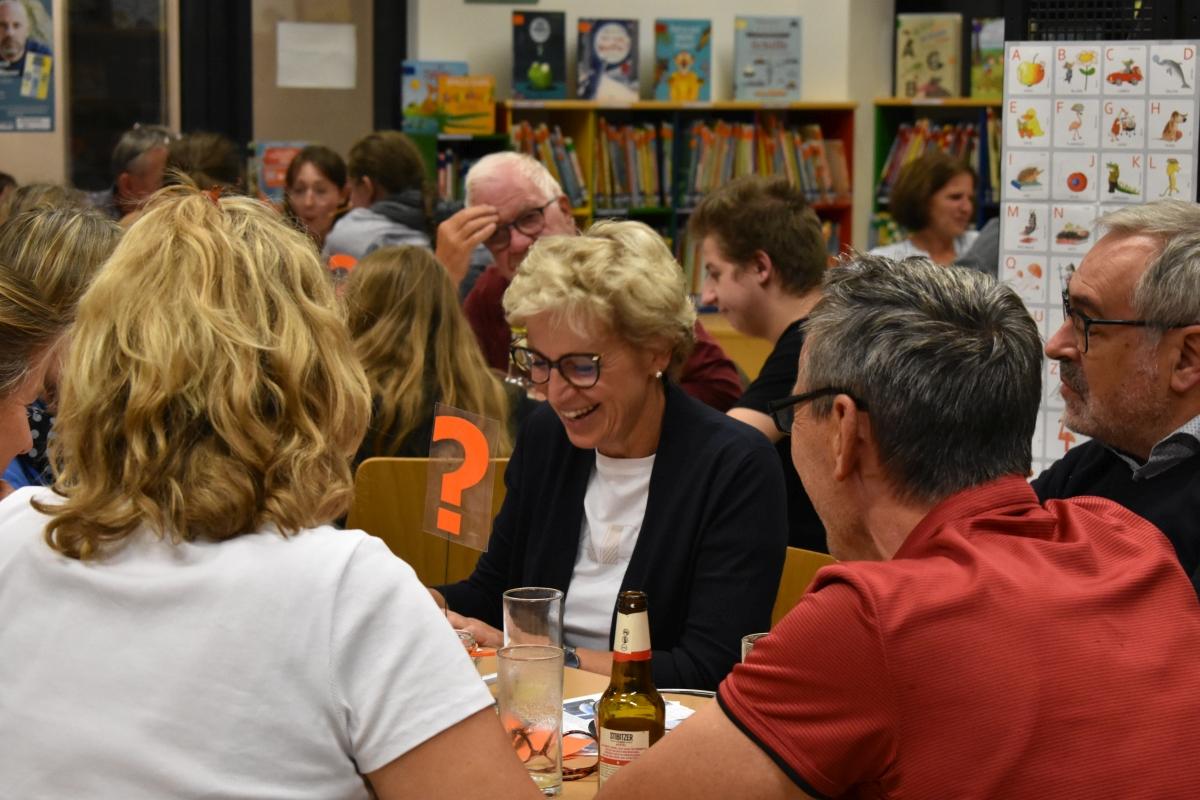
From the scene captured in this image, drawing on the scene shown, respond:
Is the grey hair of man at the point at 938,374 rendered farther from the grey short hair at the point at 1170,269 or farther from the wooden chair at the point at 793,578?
the wooden chair at the point at 793,578

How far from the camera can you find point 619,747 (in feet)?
6.14

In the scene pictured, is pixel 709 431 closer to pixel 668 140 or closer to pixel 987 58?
pixel 668 140

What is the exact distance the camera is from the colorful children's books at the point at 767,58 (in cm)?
808

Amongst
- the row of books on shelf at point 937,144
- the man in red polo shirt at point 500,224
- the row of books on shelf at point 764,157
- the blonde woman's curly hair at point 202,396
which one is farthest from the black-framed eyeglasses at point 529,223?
the row of books on shelf at point 937,144

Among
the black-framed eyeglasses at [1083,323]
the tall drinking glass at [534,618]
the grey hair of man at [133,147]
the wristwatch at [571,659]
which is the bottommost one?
the wristwatch at [571,659]

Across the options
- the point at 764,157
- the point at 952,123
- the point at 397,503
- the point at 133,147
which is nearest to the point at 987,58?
the point at 952,123

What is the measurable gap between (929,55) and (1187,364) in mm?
6061

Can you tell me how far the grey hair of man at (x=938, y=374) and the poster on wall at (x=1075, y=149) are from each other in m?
2.31

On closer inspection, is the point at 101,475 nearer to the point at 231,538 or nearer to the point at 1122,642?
the point at 231,538

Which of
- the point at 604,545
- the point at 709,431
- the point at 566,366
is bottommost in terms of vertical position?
the point at 604,545

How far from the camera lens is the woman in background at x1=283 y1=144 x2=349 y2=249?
6.78 metres

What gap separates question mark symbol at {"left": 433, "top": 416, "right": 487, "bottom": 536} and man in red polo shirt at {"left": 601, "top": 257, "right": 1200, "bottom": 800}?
3.53 feet

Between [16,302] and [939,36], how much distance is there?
668 cm

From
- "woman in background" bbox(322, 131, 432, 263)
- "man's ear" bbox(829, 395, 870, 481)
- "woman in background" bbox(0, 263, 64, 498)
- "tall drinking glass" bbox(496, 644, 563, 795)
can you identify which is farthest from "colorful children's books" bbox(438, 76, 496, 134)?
"man's ear" bbox(829, 395, 870, 481)
